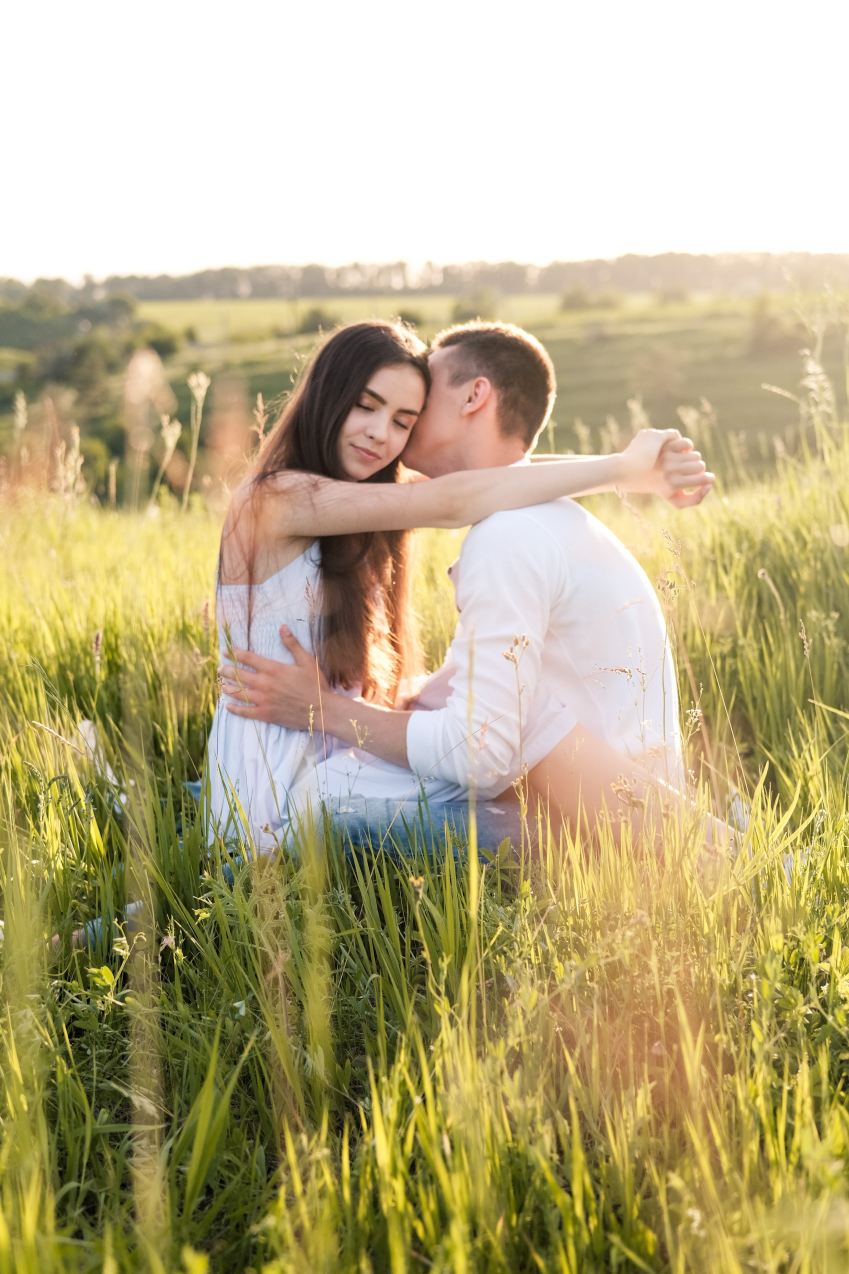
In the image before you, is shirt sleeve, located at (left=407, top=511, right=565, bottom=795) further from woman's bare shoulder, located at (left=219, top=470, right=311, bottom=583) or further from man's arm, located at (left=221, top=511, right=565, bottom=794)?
woman's bare shoulder, located at (left=219, top=470, right=311, bottom=583)

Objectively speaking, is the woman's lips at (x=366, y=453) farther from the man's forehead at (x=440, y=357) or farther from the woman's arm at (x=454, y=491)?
the man's forehead at (x=440, y=357)

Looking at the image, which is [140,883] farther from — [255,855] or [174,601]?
[174,601]

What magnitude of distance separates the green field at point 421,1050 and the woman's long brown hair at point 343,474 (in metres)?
0.72

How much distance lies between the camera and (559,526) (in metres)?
3.06

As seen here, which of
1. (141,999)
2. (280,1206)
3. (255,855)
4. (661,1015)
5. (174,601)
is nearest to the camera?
(280,1206)

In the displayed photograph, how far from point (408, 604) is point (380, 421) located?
0.71 metres

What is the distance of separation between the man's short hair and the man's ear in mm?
18

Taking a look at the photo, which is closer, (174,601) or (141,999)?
(141,999)

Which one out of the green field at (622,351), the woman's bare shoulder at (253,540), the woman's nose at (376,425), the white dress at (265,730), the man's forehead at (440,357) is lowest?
the white dress at (265,730)

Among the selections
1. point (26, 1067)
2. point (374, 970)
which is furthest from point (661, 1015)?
point (26, 1067)

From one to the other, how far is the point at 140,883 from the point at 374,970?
2.04 feet

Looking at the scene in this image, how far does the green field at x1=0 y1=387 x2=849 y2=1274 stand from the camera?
154 cm

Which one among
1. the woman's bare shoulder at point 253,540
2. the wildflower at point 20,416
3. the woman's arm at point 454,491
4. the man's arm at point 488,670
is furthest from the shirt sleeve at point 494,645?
the wildflower at point 20,416

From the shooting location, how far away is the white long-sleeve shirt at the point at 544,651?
2881mm
